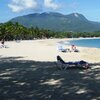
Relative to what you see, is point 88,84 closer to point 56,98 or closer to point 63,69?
A: point 56,98

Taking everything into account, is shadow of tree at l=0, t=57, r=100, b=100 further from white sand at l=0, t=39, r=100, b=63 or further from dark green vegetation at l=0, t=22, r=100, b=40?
dark green vegetation at l=0, t=22, r=100, b=40

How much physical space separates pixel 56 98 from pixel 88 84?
9.27 ft

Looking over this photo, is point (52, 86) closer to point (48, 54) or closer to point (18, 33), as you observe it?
point (48, 54)

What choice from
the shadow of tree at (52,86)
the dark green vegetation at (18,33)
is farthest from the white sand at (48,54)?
the dark green vegetation at (18,33)

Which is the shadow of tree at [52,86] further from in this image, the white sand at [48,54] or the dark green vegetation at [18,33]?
the dark green vegetation at [18,33]

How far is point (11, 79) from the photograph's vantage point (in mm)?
13953

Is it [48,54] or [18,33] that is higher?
[18,33]

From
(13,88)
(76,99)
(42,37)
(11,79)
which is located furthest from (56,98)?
(42,37)

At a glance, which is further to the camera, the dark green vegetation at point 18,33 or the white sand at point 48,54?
the dark green vegetation at point 18,33

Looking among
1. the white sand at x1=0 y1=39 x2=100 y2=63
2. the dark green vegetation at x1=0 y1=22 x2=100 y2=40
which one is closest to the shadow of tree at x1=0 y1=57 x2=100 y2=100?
the white sand at x1=0 y1=39 x2=100 y2=63

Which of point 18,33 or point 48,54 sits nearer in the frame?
point 48,54

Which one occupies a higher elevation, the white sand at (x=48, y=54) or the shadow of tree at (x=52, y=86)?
the shadow of tree at (x=52, y=86)

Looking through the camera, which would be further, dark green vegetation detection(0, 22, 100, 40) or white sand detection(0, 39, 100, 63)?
dark green vegetation detection(0, 22, 100, 40)

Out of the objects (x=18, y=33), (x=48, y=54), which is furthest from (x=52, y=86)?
(x=18, y=33)
